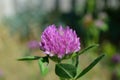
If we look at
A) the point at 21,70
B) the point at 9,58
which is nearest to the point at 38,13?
the point at 9,58

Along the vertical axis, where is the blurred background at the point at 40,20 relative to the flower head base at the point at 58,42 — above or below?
below

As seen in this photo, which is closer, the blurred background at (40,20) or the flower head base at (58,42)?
the flower head base at (58,42)

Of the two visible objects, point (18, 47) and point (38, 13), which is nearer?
point (18, 47)

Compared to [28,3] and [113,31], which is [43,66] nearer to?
[113,31]

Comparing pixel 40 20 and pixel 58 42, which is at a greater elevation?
pixel 58 42

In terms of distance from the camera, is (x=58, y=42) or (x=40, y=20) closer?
(x=58, y=42)

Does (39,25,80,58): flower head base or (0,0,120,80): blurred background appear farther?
(0,0,120,80): blurred background

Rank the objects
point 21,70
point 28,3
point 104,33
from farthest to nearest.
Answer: point 28,3 < point 104,33 < point 21,70

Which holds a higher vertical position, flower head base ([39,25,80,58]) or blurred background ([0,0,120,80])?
flower head base ([39,25,80,58])
